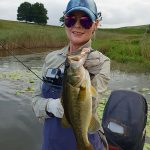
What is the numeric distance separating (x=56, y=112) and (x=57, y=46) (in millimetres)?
33146

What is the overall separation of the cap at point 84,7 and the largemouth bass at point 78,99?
663mm

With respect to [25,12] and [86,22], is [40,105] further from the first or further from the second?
[25,12]

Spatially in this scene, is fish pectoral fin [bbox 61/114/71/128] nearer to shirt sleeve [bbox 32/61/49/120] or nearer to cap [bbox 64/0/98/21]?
shirt sleeve [bbox 32/61/49/120]

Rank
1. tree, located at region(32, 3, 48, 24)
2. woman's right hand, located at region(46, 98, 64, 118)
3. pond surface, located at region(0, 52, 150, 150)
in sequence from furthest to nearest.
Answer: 1. tree, located at region(32, 3, 48, 24)
2. pond surface, located at region(0, 52, 150, 150)
3. woman's right hand, located at region(46, 98, 64, 118)

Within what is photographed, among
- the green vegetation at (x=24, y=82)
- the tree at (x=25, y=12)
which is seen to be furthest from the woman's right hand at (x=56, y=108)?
the tree at (x=25, y=12)

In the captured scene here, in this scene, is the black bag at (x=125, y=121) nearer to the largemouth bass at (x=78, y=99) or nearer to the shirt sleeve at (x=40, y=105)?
the shirt sleeve at (x=40, y=105)

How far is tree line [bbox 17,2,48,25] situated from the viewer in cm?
9062

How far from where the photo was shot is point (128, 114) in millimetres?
4730

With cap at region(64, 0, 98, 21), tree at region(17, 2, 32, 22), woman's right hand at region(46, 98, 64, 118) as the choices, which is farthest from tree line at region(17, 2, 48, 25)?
woman's right hand at region(46, 98, 64, 118)

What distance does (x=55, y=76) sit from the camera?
2941 millimetres

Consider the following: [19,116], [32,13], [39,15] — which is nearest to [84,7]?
[19,116]

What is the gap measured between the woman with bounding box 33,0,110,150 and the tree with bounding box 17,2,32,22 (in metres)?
89.8

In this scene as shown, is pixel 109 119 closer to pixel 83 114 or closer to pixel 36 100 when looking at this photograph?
pixel 36 100

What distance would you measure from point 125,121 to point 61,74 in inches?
75.0
